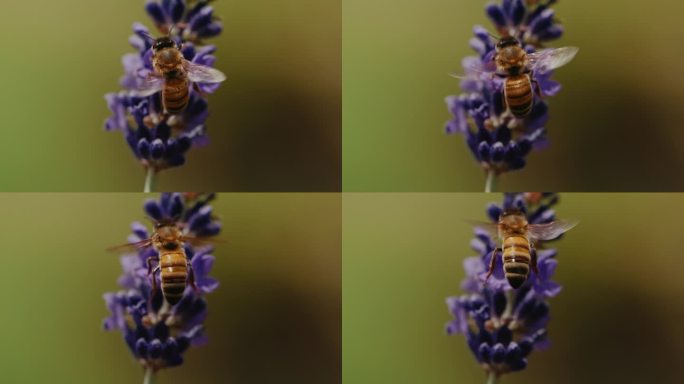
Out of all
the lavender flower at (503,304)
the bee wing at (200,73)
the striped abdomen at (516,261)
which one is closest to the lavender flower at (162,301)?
the bee wing at (200,73)

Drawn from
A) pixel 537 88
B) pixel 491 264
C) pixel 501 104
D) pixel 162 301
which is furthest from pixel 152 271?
pixel 537 88

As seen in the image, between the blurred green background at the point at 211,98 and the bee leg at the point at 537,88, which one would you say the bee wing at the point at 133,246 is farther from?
the bee leg at the point at 537,88

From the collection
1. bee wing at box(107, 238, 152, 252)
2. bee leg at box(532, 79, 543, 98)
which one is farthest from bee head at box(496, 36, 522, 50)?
bee wing at box(107, 238, 152, 252)

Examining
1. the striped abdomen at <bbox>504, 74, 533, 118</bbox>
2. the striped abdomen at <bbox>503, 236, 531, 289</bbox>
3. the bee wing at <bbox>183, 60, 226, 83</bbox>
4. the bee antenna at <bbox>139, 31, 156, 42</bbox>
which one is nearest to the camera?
the striped abdomen at <bbox>503, 236, 531, 289</bbox>

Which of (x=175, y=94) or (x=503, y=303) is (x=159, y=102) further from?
(x=503, y=303)

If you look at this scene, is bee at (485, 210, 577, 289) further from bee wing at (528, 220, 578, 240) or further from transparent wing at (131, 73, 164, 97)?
transparent wing at (131, 73, 164, 97)
